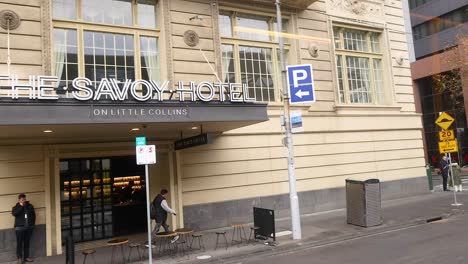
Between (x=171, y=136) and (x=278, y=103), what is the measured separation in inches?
196

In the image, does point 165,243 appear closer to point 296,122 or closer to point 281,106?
point 296,122

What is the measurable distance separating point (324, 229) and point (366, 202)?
1608mm

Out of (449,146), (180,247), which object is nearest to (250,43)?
(180,247)

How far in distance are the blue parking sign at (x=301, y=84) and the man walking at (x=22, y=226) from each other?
816cm

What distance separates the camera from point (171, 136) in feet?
49.7

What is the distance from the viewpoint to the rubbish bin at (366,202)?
14.1m

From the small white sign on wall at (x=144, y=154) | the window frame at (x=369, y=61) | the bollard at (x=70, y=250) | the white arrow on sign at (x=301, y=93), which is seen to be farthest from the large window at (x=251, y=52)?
the bollard at (x=70, y=250)

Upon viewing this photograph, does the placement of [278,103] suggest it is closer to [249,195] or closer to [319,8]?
[249,195]

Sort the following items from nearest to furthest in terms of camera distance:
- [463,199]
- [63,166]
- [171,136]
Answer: [63,166] < [171,136] < [463,199]

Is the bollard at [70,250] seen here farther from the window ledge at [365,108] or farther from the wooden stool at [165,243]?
the window ledge at [365,108]

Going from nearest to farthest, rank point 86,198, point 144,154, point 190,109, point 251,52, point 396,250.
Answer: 1. point 144,154
2. point 396,250
3. point 190,109
4. point 86,198
5. point 251,52

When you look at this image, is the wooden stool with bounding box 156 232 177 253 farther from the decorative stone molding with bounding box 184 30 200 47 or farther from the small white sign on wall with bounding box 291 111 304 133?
the decorative stone molding with bounding box 184 30 200 47

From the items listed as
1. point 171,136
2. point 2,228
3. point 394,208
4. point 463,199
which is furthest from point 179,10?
point 463,199

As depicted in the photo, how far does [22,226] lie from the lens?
11.9 m
